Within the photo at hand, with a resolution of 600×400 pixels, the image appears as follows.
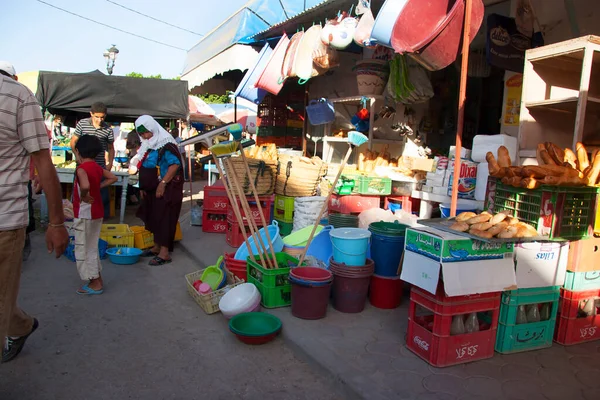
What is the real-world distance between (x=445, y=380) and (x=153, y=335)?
2387mm

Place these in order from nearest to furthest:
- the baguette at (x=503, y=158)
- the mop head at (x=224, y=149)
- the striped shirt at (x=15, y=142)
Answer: the striped shirt at (x=15, y=142) → the baguette at (x=503, y=158) → the mop head at (x=224, y=149)

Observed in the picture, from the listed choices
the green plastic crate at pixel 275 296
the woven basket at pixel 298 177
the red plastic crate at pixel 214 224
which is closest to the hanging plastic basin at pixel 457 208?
the green plastic crate at pixel 275 296

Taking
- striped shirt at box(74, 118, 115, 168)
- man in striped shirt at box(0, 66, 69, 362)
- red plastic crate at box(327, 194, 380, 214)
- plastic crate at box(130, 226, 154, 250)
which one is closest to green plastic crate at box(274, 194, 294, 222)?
red plastic crate at box(327, 194, 380, 214)

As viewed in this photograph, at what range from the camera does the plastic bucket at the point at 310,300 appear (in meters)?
3.89

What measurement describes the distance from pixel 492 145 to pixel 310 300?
233 centimetres

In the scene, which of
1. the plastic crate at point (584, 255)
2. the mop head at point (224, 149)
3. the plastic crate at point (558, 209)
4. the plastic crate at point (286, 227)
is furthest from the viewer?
the plastic crate at point (286, 227)

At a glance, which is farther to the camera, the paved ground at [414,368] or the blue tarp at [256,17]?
the blue tarp at [256,17]

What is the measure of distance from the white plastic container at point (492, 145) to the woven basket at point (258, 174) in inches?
122

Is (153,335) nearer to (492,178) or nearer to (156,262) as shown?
(156,262)

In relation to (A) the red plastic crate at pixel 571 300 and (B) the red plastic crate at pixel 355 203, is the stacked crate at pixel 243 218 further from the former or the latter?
(A) the red plastic crate at pixel 571 300

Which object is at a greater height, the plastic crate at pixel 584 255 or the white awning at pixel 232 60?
the white awning at pixel 232 60

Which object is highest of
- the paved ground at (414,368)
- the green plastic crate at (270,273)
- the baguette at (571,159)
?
the baguette at (571,159)

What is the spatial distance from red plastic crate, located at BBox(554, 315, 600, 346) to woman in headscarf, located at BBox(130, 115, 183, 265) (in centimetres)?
446

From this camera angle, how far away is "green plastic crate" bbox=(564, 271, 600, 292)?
11.0 ft
